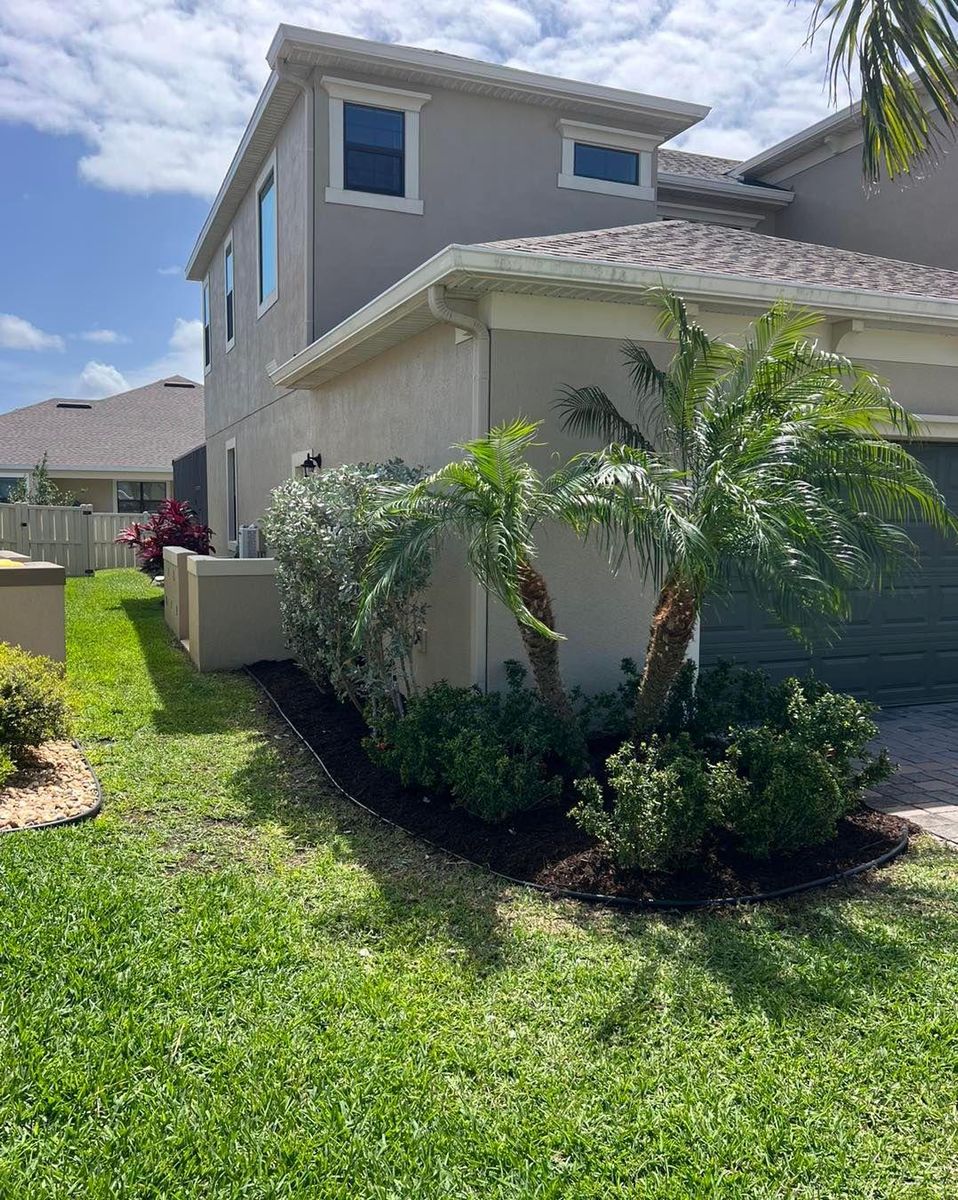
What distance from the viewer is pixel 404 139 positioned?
1137cm

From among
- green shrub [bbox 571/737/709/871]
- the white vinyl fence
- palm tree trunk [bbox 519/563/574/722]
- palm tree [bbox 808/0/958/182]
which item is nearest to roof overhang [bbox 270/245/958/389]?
palm tree [bbox 808/0/958/182]

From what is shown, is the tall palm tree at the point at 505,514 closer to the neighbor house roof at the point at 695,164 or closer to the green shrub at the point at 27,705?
the green shrub at the point at 27,705

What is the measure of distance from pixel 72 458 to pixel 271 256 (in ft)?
61.0

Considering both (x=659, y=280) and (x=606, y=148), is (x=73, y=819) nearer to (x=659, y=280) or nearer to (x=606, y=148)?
(x=659, y=280)

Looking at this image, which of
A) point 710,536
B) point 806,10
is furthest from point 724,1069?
point 806,10

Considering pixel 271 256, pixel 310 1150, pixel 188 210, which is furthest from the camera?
pixel 188 210

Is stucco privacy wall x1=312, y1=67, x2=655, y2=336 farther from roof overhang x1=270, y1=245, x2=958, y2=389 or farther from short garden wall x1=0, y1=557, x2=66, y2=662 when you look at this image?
short garden wall x1=0, y1=557, x2=66, y2=662

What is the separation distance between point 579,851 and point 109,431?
29.4m

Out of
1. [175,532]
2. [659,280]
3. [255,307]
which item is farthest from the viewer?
[175,532]

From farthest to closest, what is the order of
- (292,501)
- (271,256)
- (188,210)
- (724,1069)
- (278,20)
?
(188,210) < (271,256) < (278,20) < (292,501) < (724,1069)

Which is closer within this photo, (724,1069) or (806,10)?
(724,1069)

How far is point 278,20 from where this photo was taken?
1038 centimetres

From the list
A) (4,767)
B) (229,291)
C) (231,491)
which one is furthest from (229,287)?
(4,767)

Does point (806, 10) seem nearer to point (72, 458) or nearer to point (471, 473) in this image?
point (471, 473)
